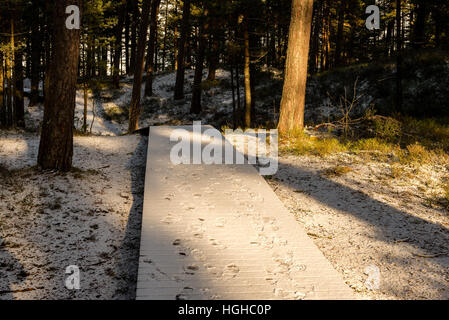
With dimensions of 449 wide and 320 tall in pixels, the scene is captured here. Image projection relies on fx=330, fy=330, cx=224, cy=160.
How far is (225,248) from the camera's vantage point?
12.3ft

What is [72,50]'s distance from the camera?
19.5 feet

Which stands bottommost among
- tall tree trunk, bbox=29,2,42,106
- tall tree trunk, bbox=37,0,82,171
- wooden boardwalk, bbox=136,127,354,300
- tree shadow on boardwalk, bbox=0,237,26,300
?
tree shadow on boardwalk, bbox=0,237,26,300

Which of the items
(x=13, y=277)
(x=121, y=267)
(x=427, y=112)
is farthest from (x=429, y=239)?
(x=427, y=112)

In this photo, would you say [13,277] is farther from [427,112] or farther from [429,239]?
[427,112]

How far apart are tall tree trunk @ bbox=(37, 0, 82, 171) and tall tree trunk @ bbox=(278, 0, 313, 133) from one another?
579cm

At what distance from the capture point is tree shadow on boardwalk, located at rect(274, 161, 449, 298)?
12.7 ft

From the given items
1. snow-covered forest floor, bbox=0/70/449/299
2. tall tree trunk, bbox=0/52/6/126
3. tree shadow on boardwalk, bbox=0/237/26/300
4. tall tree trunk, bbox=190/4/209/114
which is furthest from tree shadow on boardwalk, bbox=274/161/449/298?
tall tree trunk, bbox=190/4/209/114

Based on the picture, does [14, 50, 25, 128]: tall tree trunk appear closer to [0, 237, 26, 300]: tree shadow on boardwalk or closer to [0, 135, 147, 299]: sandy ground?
[0, 135, 147, 299]: sandy ground

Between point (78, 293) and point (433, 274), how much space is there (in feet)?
12.4

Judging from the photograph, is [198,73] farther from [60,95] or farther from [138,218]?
[138,218]

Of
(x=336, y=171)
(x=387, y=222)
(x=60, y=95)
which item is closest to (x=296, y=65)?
(x=336, y=171)

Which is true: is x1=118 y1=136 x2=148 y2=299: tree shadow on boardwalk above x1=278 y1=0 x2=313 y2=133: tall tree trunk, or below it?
below

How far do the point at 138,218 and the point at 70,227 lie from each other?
3.03 feet

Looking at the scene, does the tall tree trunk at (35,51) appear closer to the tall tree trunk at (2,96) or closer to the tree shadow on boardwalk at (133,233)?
the tall tree trunk at (2,96)
